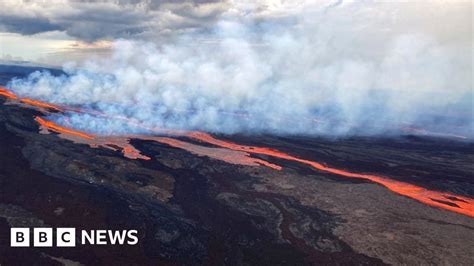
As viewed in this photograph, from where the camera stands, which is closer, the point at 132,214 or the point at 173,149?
the point at 132,214

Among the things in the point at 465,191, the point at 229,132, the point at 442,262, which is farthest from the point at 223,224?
the point at 229,132

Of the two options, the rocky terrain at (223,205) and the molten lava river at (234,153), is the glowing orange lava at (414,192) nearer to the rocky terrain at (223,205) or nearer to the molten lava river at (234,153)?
the molten lava river at (234,153)

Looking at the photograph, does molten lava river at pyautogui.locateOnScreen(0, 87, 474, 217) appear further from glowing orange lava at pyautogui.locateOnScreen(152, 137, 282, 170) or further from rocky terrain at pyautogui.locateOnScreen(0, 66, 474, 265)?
rocky terrain at pyautogui.locateOnScreen(0, 66, 474, 265)

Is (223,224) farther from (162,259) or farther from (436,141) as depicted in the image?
(436,141)

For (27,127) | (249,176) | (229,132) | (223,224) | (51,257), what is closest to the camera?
(51,257)

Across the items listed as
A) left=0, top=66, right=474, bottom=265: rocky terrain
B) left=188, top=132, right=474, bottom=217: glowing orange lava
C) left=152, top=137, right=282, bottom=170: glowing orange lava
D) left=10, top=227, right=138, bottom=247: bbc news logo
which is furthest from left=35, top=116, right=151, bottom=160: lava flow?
left=10, top=227, right=138, bottom=247: bbc news logo

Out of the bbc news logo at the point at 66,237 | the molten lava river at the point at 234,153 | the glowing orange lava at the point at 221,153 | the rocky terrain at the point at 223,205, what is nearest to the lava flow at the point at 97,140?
the molten lava river at the point at 234,153
